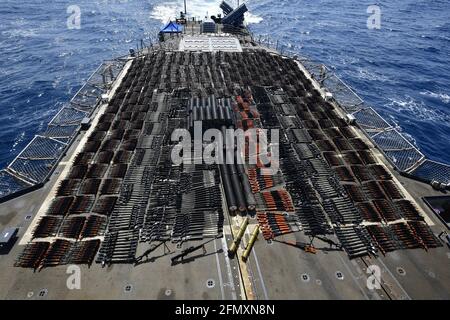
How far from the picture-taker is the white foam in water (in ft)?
571

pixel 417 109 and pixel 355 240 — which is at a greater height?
pixel 417 109

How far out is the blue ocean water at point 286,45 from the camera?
90188mm

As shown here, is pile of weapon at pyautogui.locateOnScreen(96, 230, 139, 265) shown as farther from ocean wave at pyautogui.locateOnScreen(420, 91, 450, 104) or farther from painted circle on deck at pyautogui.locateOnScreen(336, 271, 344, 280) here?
ocean wave at pyautogui.locateOnScreen(420, 91, 450, 104)

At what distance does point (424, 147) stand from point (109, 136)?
249 feet

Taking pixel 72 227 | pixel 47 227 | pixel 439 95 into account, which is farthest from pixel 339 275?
pixel 439 95

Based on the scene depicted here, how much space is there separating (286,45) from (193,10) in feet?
217

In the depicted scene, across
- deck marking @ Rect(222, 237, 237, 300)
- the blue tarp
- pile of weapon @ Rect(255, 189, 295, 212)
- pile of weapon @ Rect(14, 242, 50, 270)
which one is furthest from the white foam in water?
pile of weapon @ Rect(14, 242, 50, 270)

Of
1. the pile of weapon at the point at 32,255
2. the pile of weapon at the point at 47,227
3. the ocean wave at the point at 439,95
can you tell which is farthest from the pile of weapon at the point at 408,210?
the ocean wave at the point at 439,95

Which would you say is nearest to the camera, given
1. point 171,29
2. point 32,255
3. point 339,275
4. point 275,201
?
point 339,275

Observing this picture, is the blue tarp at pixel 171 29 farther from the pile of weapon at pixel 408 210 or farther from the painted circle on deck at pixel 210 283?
the painted circle on deck at pixel 210 283

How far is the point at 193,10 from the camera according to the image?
585 ft

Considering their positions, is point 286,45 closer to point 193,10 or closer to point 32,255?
point 193,10

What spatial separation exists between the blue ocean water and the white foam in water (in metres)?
0.60
